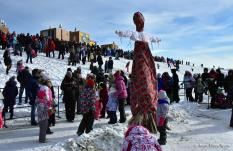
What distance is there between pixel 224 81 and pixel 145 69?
1153 cm

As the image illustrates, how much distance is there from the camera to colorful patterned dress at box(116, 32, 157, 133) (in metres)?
10.3

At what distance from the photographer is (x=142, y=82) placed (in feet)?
33.9

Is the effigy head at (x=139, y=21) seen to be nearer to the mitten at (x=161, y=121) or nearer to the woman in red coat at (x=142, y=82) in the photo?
the woman in red coat at (x=142, y=82)

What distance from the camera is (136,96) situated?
34.1 ft

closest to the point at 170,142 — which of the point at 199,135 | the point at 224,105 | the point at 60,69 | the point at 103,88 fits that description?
the point at 199,135

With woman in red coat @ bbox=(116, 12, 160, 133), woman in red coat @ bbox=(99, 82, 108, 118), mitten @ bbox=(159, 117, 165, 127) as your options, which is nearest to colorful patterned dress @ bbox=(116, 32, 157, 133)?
woman in red coat @ bbox=(116, 12, 160, 133)

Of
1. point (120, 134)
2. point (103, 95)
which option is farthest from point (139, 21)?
point (103, 95)

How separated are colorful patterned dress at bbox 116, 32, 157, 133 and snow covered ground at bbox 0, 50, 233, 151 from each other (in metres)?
1.03

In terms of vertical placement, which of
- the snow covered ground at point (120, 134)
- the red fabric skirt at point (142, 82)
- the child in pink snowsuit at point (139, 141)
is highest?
the red fabric skirt at point (142, 82)

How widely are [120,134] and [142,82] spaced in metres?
1.71

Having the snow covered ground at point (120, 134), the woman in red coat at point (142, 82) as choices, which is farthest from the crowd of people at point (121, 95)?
the snow covered ground at point (120, 134)

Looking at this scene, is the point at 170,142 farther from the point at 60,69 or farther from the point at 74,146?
the point at 60,69

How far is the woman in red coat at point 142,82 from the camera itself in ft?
33.9

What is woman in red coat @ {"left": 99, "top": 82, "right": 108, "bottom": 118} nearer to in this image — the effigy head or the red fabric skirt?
the red fabric skirt
